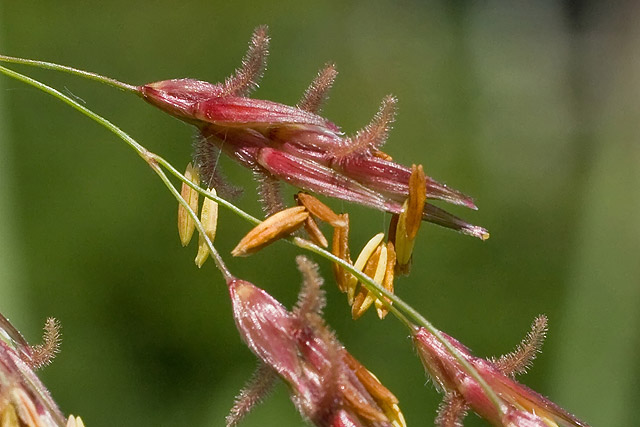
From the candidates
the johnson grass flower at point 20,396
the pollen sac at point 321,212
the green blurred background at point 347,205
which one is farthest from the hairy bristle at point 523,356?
the green blurred background at point 347,205

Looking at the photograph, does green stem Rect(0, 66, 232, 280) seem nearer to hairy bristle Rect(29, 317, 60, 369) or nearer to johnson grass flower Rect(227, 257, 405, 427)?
johnson grass flower Rect(227, 257, 405, 427)

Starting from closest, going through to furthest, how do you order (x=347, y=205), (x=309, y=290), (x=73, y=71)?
(x=309, y=290), (x=73, y=71), (x=347, y=205)

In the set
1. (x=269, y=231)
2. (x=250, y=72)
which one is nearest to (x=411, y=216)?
(x=269, y=231)

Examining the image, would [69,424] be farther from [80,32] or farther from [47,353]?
[80,32]

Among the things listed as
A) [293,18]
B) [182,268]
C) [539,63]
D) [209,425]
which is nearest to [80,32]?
[293,18]

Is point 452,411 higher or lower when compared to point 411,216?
lower

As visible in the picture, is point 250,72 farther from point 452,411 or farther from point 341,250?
point 452,411
